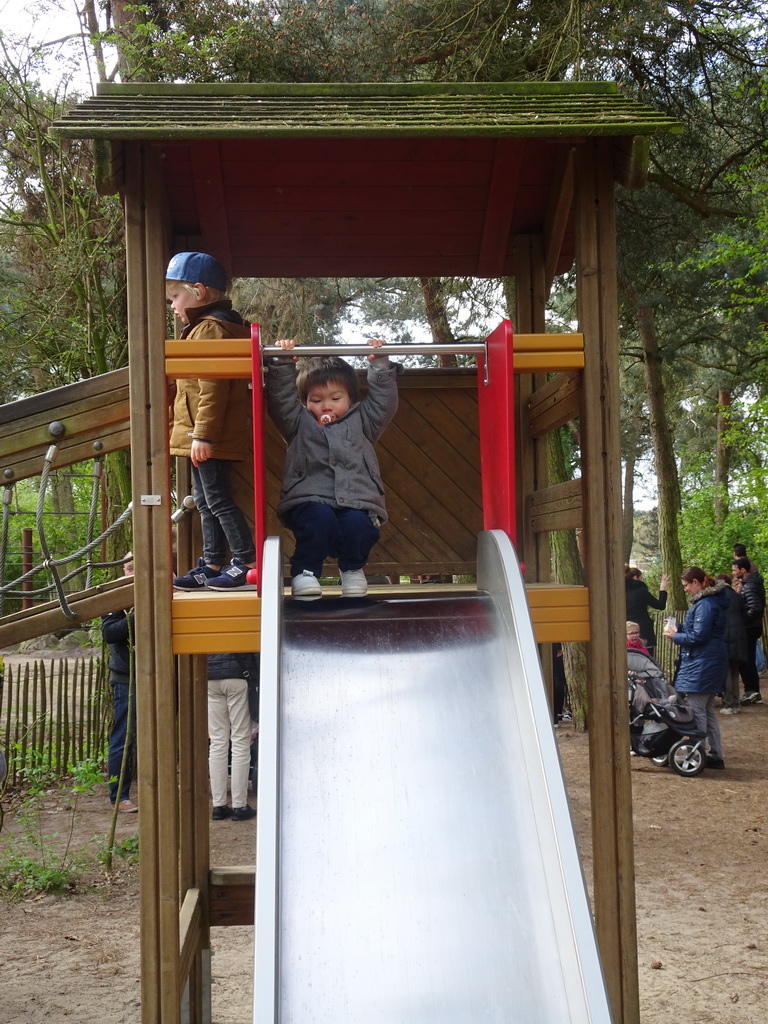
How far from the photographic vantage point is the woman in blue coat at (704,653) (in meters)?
9.94

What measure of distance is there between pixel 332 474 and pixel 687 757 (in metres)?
7.30

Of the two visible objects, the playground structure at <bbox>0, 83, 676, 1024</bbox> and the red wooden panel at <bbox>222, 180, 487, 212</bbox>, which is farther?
the red wooden panel at <bbox>222, 180, 487, 212</bbox>

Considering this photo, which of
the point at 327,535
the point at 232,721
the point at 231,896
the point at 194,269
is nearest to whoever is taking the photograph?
the point at 327,535

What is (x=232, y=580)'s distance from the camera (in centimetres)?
441

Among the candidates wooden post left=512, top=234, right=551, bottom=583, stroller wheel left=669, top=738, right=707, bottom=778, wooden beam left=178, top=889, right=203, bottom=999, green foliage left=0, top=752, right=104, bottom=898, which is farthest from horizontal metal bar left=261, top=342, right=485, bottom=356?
stroller wheel left=669, top=738, right=707, bottom=778

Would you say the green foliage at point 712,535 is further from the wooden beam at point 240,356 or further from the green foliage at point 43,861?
the wooden beam at point 240,356

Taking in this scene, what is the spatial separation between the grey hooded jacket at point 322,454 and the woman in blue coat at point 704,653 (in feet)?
19.9

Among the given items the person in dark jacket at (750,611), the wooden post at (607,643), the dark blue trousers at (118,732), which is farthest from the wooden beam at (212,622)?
the person in dark jacket at (750,611)

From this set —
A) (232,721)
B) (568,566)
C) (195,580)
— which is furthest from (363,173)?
(568,566)

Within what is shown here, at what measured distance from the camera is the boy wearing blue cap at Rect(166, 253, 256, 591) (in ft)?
14.8

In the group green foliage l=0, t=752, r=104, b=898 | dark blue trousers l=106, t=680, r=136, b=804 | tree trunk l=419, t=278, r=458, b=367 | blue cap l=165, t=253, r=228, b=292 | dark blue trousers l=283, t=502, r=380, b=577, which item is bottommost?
green foliage l=0, t=752, r=104, b=898

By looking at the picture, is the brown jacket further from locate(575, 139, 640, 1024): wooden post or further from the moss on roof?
locate(575, 139, 640, 1024): wooden post

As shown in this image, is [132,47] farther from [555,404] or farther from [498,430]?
[498,430]

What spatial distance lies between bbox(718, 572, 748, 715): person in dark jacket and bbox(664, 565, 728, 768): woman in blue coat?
1.23 metres
